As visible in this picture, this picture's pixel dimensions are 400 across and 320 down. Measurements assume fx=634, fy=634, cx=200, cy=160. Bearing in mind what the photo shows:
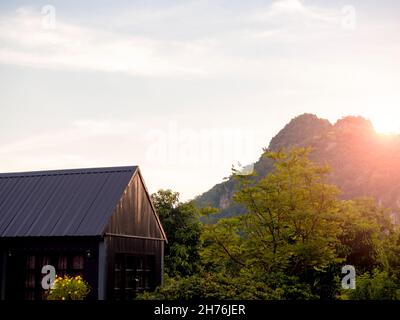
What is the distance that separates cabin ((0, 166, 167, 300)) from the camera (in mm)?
25469

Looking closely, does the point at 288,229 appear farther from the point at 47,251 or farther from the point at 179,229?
the point at 179,229

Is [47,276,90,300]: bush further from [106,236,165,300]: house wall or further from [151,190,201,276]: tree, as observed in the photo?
[151,190,201,276]: tree

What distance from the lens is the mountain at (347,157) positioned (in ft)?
413

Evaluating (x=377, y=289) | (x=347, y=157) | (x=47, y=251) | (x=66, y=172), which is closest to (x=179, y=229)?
(x=66, y=172)

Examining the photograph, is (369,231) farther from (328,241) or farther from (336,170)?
(336,170)

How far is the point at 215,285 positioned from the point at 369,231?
45.0 ft

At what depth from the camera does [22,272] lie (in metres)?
26.8

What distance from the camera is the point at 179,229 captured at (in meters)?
45.8

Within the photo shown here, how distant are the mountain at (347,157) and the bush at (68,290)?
98.4m

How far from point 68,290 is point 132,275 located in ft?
15.1

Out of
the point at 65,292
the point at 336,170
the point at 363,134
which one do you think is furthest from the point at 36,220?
the point at 363,134

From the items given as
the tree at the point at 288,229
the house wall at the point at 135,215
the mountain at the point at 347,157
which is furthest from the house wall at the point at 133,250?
the mountain at the point at 347,157
